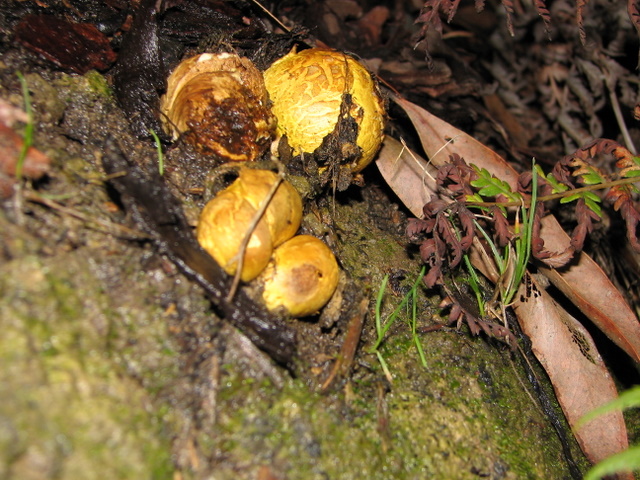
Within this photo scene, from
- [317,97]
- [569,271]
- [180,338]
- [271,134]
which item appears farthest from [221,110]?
[569,271]

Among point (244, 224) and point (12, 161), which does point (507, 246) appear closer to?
point (244, 224)

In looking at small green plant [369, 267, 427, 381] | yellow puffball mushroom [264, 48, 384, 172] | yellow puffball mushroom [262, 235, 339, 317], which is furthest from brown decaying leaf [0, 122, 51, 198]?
small green plant [369, 267, 427, 381]

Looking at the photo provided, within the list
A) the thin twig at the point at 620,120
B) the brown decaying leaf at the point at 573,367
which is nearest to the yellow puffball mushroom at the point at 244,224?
the brown decaying leaf at the point at 573,367

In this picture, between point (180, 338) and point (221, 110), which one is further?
point (221, 110)

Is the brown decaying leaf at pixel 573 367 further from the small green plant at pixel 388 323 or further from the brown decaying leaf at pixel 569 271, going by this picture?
the small green plant at pixel 388 323

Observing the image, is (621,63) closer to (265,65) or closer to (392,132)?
(392,132)

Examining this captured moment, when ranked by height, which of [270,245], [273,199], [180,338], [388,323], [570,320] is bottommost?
[180,338]

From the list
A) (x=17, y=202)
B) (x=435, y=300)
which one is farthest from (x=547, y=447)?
(x=17, y=202)
